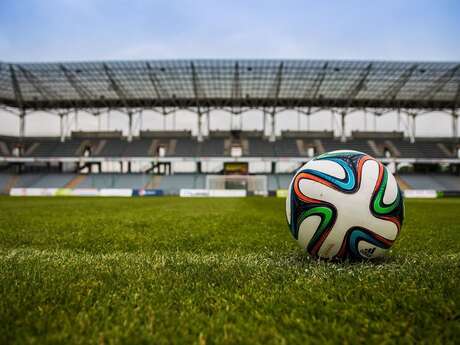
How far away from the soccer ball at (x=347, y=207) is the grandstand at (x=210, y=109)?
1304 inches

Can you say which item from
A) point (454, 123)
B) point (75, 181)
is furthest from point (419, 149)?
point (75, 181)

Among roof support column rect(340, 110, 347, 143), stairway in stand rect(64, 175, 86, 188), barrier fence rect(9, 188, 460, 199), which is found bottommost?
barrier fence rect(9, 188, 460, 199)

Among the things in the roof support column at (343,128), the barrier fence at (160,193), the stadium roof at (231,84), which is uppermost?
the stadium roof at (231,84)

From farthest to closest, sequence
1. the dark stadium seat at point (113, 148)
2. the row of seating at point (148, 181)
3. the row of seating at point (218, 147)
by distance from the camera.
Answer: the dark stadium seat at point (113, 148)
the row of seating at point (218, 147)
the row of seating at point (148, 181)

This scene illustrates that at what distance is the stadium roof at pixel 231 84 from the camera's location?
3562 centimetres

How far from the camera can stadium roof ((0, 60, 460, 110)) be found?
117 ft

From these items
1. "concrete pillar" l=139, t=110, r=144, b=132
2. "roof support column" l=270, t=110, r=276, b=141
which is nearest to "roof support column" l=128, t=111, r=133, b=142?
"concrete pillar" l=139, t=110, r=144, b=132

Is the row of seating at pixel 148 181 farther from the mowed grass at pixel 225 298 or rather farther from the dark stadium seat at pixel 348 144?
the mowed grass at pixel 225 298

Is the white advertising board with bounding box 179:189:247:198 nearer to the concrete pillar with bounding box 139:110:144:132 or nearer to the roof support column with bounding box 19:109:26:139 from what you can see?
the concrete pillar with bounding box 139:110:144:132

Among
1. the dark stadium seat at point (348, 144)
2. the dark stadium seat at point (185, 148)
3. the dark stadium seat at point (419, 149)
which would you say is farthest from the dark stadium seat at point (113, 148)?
the dark stadium seat at point (419, 149)

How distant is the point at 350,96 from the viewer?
1671 inches

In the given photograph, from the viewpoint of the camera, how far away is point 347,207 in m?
3.48

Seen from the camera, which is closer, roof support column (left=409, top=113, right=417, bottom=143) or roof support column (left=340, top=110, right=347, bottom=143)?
roof support column (left=340, top=110, right=347, bottom=143)

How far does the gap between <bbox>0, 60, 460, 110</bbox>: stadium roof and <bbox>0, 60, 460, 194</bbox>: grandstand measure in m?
0.13
